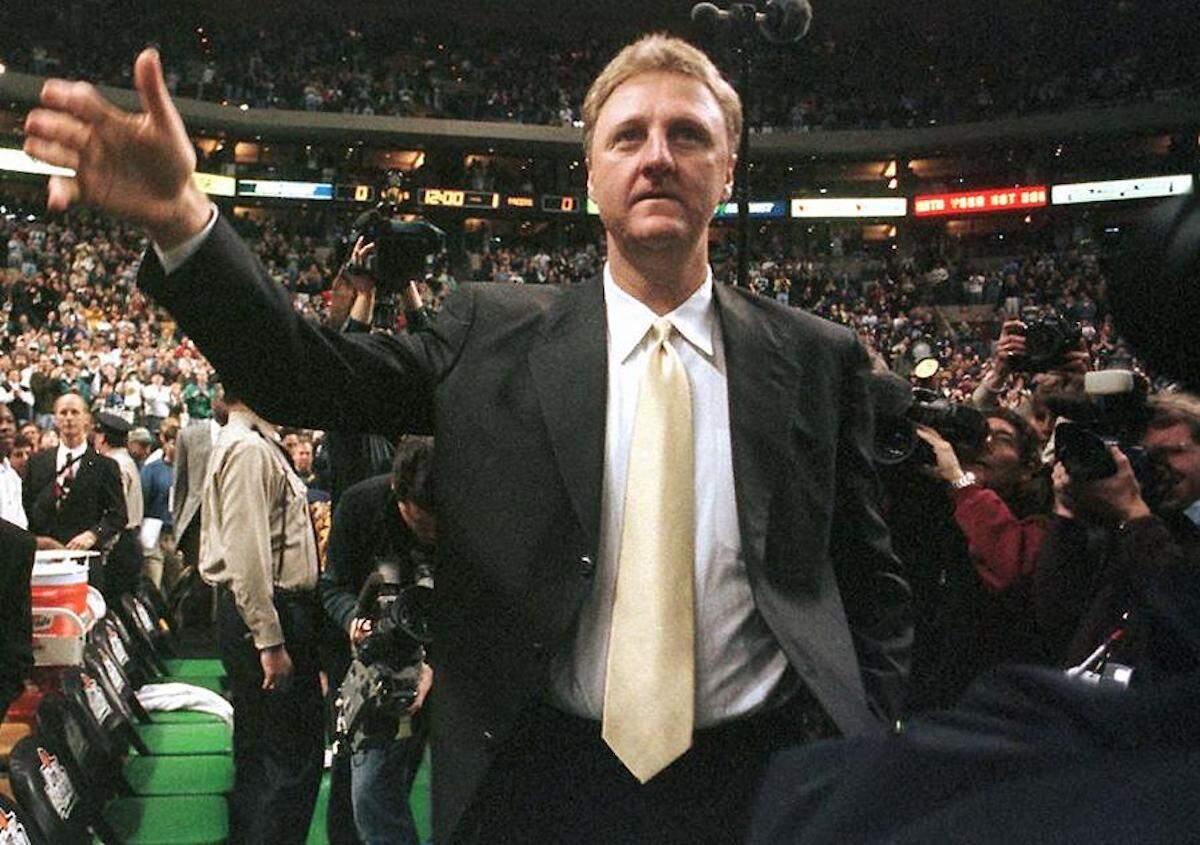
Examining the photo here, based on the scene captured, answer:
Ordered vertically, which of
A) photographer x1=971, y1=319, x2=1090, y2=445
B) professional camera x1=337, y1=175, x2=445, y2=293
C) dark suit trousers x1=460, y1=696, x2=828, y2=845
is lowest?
dark suit trousers x1=460, y1=696, x2=828, y2=845

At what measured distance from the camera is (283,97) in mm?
31609

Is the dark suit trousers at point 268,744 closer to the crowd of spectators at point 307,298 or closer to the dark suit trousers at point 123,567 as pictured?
the dark suit trousers at point 123,567

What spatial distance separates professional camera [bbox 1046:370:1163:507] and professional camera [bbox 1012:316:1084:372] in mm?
711

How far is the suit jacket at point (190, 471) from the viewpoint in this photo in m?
5.39

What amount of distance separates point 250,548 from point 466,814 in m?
2.50

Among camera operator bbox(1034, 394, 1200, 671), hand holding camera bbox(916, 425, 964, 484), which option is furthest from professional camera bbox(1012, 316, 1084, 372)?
camera operator bbox(1034, 394, 1200, 671)

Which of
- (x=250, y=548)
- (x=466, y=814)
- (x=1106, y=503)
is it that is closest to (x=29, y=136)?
(x=466, y=814)

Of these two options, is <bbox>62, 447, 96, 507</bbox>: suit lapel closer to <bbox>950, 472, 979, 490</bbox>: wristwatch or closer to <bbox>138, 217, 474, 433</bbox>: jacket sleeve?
<bbox>950, 472, 979, 490</bbox>: wristwatch

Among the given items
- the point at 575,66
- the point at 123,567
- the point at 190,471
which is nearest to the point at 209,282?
the point at 190,471

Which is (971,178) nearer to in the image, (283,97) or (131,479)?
(283,97)

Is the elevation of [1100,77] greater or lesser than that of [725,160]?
greater

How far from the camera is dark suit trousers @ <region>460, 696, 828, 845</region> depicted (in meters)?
1.45

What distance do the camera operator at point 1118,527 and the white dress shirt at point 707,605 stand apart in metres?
0.90

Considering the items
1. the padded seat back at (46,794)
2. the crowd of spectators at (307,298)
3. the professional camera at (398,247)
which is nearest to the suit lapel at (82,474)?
the crowd of spectators at (307,298)
